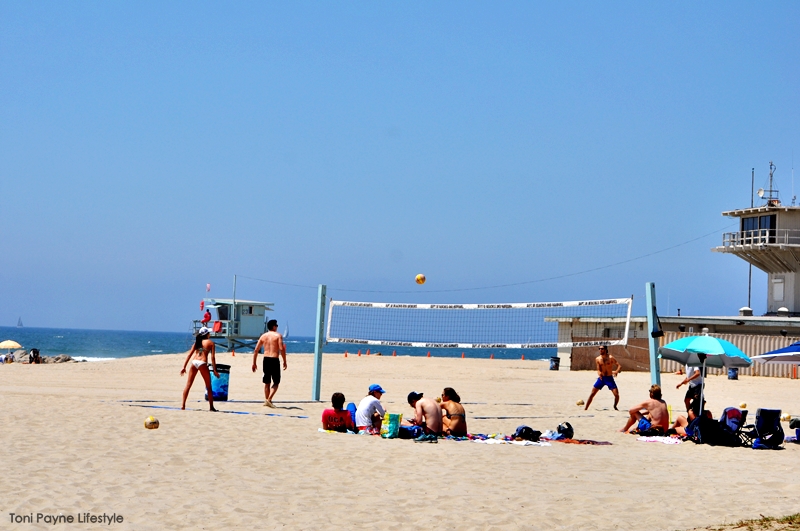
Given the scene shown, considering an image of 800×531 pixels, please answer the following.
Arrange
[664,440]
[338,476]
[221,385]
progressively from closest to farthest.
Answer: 1. [338,476]
2. [664,440]
3. [221,385]

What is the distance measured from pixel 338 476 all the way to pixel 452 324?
12883 millimetres

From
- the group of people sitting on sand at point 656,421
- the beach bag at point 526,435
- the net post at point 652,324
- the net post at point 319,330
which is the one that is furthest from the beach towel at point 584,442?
the net post at point 319,330

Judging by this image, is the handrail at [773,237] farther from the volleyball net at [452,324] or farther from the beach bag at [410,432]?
the beach bag at [410,432]

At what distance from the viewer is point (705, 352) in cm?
1188

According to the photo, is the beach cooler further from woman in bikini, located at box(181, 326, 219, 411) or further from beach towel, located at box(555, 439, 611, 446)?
beach towel, located at box(555, 439, 611, 446)

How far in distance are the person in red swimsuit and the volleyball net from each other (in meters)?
4.42

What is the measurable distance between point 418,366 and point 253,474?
26840 mm

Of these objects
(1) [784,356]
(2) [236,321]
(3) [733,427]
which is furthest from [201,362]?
(2) [236,321]

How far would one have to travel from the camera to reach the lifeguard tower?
130 ft

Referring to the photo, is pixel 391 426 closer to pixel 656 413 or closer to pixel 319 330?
pixel 656 413

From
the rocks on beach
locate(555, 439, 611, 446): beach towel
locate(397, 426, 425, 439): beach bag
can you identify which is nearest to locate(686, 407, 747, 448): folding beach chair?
locate(555, 439, 611, 446): beach towel

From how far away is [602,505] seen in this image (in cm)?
695

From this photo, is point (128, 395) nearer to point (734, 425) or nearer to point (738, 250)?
point (734, 425)

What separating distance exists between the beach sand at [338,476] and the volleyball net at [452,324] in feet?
9.03
